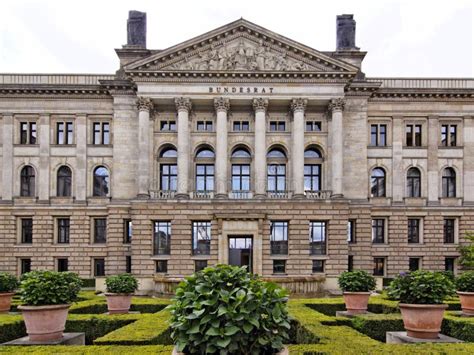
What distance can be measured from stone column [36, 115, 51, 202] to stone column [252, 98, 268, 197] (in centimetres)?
2188

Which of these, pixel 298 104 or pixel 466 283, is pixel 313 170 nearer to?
pixel 298 104

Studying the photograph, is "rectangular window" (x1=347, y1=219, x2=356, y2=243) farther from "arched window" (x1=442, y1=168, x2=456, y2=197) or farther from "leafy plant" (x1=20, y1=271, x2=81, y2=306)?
"leafy plant" (x1=20, y1=271, x2=81, y2=306)

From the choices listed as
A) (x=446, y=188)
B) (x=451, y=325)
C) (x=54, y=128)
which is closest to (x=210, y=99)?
(x=54, y=128)

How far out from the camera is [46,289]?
14625mm

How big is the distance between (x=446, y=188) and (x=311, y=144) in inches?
622

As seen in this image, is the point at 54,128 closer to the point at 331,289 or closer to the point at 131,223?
the point at 131,223

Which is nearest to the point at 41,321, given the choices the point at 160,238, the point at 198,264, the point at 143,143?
the point at 198,264

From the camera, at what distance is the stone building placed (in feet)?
132

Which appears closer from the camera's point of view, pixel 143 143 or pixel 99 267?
pixel 143 143

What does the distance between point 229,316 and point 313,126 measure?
3835cm

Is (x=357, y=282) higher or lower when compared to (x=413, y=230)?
lower

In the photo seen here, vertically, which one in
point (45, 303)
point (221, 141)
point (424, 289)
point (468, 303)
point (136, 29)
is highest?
point (136, 29)

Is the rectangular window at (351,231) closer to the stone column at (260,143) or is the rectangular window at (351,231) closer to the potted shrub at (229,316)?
the stone column at (260,143)

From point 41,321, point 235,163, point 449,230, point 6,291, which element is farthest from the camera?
point 449,230
